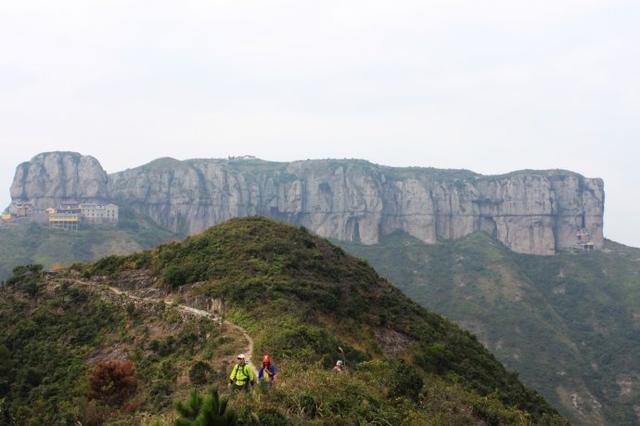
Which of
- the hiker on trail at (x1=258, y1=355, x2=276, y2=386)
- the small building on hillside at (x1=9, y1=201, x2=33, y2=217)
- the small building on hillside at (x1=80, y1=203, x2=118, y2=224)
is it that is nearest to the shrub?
the hiker on trail at (x1=258, y1=355, x2=276, y2=386)

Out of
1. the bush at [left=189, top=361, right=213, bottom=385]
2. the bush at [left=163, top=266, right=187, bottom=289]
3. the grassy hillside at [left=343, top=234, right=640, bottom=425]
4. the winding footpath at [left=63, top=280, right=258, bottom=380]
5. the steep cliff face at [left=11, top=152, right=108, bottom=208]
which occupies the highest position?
the steep cliff face at [left=11, top=152, right=108, bottom=208]

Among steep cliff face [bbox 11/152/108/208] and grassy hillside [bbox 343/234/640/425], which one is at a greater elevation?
steep cliff face [bbox 11/152/108/208]

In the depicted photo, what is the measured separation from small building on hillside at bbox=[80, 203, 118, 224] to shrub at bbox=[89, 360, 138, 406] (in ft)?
502

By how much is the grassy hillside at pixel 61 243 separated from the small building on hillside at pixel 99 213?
798 cm

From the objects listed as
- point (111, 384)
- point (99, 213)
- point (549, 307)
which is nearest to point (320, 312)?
point (111, 384)

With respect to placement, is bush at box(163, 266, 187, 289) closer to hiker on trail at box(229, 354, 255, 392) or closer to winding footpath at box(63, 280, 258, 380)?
winding footpath at box(63, 280, 258, 380)

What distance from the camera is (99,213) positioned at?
Result: 17162 centimetres

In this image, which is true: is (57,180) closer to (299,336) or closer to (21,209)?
(21,209)

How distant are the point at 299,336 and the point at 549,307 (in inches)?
4984

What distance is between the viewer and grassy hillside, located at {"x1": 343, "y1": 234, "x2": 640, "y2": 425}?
100 metres

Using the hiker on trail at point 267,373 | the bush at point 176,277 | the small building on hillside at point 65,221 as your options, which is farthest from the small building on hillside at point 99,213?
the hiker on trail at point 267,373

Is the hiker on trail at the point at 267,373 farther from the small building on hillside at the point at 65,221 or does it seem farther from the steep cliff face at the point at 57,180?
the steep cliff face at the point at 57,180

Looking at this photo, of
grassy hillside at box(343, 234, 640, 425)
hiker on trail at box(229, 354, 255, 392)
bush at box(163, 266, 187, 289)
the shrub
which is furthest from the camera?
grassy hillside at box(343, 234, 640, 425)

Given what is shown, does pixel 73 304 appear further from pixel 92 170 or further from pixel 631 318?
pixel 92 170
